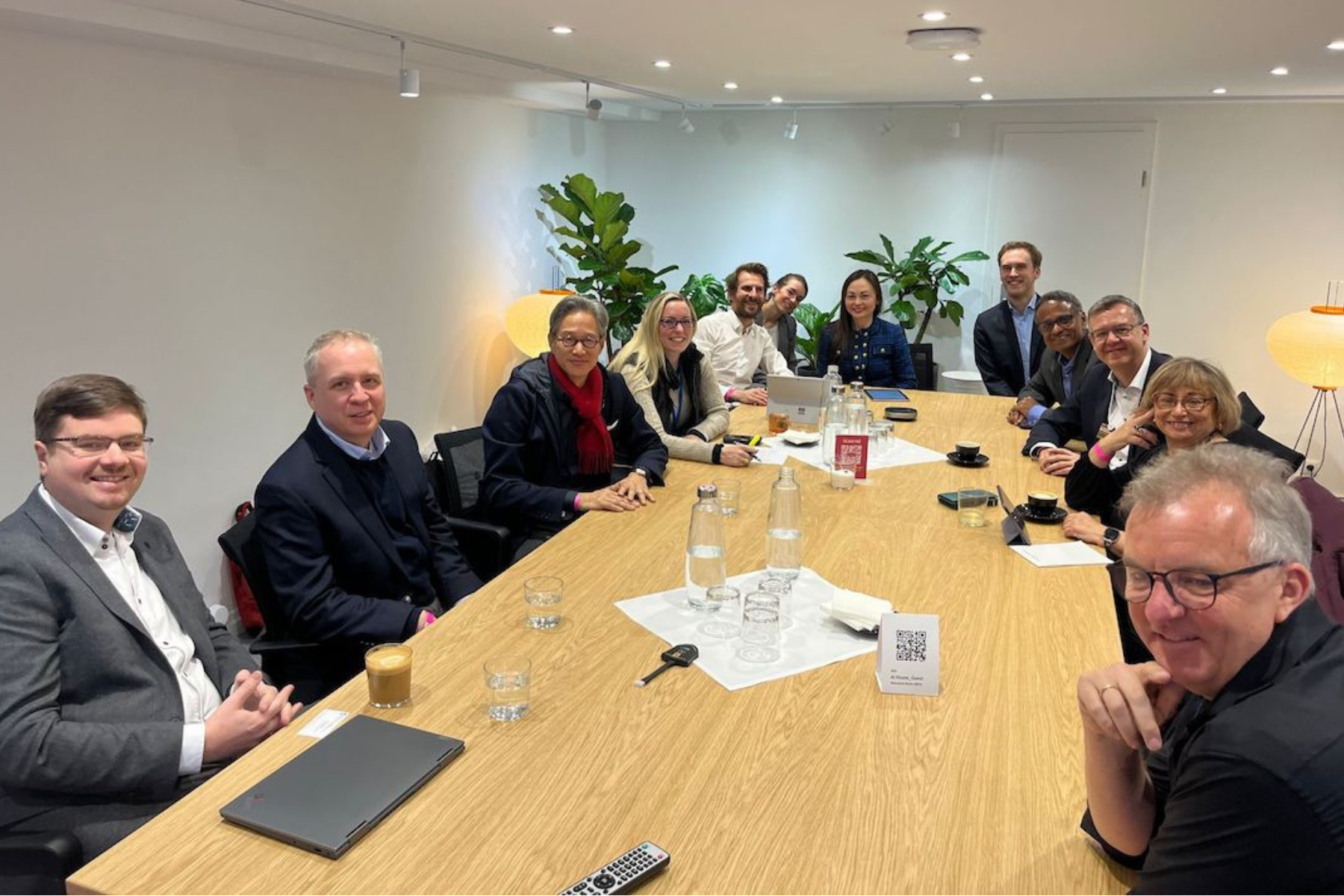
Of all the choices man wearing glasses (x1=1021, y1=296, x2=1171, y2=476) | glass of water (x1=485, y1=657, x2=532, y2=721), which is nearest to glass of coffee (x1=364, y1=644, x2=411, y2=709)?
glass of water (x1=485, y1=657, x2=532, y2=721)

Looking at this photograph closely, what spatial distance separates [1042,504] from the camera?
116 inches

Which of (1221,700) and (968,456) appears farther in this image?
(968,456)

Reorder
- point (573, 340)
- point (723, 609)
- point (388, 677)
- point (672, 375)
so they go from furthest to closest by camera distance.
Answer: point (672, 375) → point (573, 340) → point (723, 609) → point (388, 677)

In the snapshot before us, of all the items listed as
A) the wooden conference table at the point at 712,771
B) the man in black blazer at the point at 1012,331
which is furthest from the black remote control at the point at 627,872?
the man in black blazer at the point at 1012,331

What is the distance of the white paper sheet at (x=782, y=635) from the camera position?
192cm

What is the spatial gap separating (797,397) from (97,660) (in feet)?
9.61

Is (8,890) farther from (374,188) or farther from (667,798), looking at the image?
(374,188)

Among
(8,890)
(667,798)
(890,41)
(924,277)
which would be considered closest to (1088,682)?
(667,798)

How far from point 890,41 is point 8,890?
414cm

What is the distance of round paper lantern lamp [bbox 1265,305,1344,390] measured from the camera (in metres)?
5.64

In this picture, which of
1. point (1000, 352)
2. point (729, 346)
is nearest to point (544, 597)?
point (729, 346)

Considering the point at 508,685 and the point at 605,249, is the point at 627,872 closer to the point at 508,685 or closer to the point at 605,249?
the point at 508,685

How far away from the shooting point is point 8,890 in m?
1.62

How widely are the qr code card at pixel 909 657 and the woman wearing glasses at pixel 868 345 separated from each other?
4.10 metres
